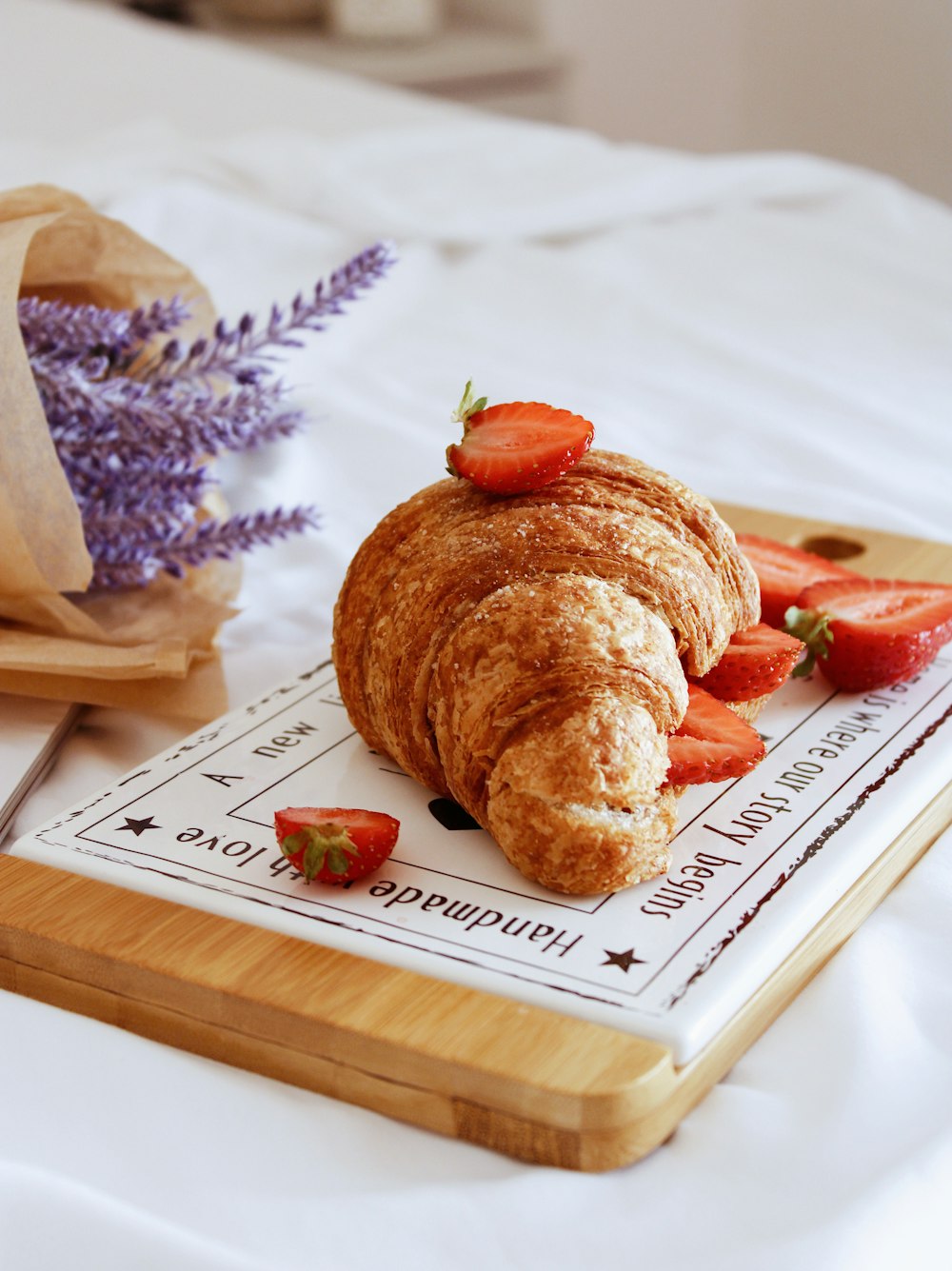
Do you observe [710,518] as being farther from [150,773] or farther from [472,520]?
[150,773]

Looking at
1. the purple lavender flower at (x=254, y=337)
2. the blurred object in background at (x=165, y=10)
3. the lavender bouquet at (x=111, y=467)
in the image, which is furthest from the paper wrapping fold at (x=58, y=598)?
the blurred object in background at (x=165, y=10)

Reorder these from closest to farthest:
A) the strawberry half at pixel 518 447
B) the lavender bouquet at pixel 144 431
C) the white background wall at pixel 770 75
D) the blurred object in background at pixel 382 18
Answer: the strawberry half at pixel 518 447 < the lavender bouquet at pixel 144 431 < the blurred object in background at pixel 382 18 < the white background wall at pixel 770 75

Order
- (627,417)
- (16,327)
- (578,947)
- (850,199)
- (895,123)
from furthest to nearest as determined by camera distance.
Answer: (895,123), (850,199), (627,417), (16,327), (578,947)

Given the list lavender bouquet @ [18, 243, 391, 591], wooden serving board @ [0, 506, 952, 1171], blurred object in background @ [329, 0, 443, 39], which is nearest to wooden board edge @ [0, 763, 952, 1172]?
wooden serving board @ [0, 506, 952, 1171]

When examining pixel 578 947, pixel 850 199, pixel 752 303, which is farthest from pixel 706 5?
pixel 578 947

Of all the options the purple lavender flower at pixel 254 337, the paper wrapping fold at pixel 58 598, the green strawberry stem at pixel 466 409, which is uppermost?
the green strawberry stem at pixel 466 409

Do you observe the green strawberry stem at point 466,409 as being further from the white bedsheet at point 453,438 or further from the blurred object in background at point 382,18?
the blurred object in background at point 382,18

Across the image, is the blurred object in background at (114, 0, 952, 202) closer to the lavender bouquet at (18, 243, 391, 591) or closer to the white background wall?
the white background wall
